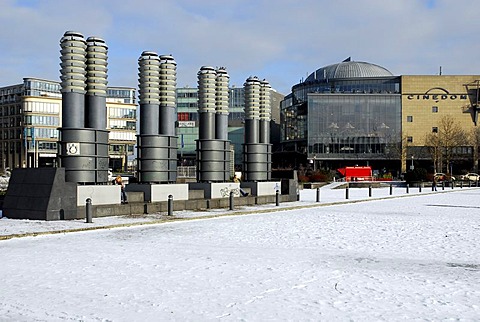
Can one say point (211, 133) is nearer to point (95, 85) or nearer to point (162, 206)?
point (162, 206)

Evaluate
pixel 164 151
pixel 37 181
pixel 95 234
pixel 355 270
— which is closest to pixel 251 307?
pixel 355 270

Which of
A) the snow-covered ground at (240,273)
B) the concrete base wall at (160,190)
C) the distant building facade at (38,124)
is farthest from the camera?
the distant building facade at (38,124)

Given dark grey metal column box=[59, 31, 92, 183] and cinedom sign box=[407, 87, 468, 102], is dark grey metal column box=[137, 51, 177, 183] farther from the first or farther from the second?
cinedom sign box=[407, 87, 468, 102]

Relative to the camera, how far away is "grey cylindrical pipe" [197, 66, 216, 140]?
31984 mm

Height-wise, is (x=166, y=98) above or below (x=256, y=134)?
above

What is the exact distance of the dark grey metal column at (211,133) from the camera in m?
31.7

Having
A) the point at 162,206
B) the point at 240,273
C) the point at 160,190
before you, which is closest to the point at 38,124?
the point at 160,190

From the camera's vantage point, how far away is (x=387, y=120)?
115938 millimetres

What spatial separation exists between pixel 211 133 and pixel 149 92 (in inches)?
216

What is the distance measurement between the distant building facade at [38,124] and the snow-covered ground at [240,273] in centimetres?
6722

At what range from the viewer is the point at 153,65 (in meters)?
28.1

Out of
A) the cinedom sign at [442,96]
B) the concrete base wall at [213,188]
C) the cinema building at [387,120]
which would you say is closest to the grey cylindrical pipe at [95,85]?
the concrete base wall at [213,188]

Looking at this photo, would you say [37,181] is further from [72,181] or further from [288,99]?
[288,99]

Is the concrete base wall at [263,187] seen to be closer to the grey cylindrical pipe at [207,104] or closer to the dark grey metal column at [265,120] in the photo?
the dark grey metal column at [265,120]
